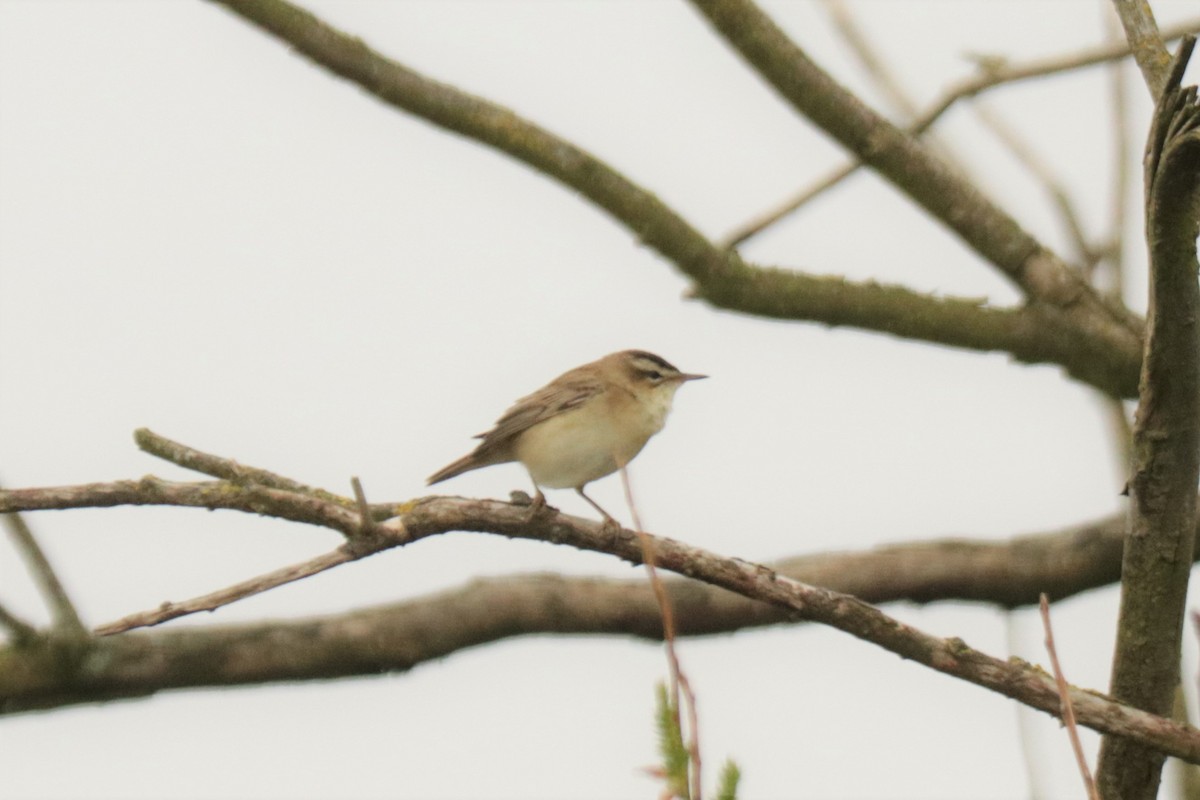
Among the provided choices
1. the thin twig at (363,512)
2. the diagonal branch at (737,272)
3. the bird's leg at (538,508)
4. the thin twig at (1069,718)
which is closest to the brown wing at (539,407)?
the diagonal branch at (737,272)

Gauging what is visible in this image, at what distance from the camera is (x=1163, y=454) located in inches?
161

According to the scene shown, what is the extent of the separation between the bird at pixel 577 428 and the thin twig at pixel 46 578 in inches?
70.5

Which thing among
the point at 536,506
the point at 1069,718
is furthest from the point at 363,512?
the point at 1069,718

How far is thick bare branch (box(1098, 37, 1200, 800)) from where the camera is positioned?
3.54 metres

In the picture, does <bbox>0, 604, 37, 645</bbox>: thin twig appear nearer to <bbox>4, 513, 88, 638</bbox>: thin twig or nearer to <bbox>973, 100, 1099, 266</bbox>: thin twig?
<bbox>4, 513, 88, 638</bbox>: thin twig

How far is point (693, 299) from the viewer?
5758 mm

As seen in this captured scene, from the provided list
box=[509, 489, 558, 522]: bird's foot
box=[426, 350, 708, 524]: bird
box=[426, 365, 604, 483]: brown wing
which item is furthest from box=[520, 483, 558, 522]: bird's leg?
box=[426, 365, 604, 483]: brown wing

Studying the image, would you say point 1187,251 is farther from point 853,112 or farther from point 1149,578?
point 853,112

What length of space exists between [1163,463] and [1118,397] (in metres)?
2.11

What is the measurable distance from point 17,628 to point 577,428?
9.14 feet

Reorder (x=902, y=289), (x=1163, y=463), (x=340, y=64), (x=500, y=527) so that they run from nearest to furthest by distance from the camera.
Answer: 1. (x=1163, y=463)
2. (x=500, y=527)
3. (x=340, y=64)
4. (x=902, y=289)

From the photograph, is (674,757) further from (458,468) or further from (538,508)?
(458,468)

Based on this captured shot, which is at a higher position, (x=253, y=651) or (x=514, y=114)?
(x=514, y=114)

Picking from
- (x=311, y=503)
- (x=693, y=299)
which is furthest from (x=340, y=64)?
(x=311, y=503)
